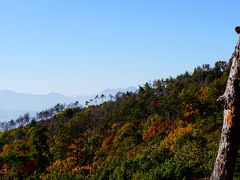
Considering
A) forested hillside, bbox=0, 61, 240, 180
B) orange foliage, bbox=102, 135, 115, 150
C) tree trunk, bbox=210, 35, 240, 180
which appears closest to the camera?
tree trunk, bbox=210, 35, 240, 180

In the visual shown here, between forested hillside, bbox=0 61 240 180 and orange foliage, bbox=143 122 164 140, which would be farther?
orange foliage, bbox=143 122 164 140

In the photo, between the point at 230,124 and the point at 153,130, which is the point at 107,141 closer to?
the point at 153,130

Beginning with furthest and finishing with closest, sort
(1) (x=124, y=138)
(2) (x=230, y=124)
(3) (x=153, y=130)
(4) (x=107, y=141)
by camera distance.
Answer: (4) (x=107, y=141), (1) (x=124, y=138), (3) (x=153, y=130), (2) (x=230, y=124)

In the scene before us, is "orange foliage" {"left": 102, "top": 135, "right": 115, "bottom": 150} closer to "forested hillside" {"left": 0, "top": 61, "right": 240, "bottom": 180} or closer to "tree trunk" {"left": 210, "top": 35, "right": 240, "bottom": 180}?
"forested hillside" {"left": 0, "top": 61, "right": 240, "bottom": 180}

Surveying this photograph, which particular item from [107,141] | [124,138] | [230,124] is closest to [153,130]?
[124,138]

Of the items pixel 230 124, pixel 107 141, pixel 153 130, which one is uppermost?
pixel 153 130

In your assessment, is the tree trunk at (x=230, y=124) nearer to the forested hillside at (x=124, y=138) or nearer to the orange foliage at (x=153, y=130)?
the forested hillside at (x=124, y=138)

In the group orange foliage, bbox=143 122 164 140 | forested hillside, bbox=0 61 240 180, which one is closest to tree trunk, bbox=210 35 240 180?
forested hillside, bbox=0 61 240 180

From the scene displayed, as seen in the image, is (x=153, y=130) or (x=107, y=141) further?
(x=107, y=141)

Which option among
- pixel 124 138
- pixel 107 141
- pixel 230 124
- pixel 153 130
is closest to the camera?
pixel 230 124

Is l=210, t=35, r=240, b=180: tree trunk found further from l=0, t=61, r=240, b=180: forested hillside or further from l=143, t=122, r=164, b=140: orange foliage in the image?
l=143, t=122, r=164, b=140: orange foliage

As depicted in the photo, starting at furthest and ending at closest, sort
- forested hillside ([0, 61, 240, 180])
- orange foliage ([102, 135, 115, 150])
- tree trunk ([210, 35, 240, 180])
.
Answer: orange foliage ([102, 135, 115, 150]) < forested hillside ([0, 61, 240, 180]) < tree trunk ([210, 35, 240, 180])

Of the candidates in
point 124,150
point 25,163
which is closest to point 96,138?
point 124,150

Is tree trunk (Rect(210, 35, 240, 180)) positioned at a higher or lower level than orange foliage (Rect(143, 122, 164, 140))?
lower
